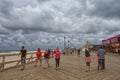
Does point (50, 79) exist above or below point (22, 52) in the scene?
below

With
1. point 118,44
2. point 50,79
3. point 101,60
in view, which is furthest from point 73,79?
point 118,44

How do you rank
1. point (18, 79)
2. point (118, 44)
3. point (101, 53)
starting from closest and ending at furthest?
point (18, 79) < point (101, 53) < point (118, 44)

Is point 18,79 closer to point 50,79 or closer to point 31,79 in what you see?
point 31,79

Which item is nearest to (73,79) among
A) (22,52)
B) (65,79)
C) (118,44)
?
(65,79)

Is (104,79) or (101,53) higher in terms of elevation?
(101,53)

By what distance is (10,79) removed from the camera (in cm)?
1123

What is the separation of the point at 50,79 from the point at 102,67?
5.62 metres

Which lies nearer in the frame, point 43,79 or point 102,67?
point 43,79

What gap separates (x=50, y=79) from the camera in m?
11.4

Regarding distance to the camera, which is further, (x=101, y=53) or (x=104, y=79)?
(x=101, y=53)

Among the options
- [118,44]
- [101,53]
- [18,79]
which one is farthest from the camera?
[118,44]

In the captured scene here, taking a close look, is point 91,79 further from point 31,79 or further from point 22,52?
point 22,52

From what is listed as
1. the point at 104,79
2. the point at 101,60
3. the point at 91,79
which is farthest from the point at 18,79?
the point at 101,60

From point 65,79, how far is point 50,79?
861 millimetres
